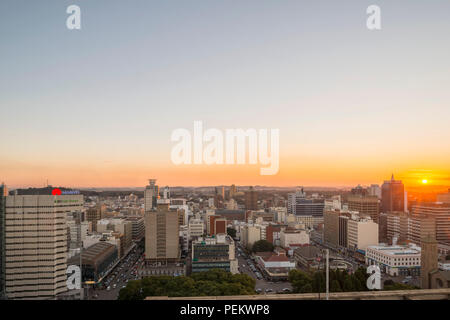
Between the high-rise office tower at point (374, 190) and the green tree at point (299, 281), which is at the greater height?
the high-rise office tower at point (374, 190)

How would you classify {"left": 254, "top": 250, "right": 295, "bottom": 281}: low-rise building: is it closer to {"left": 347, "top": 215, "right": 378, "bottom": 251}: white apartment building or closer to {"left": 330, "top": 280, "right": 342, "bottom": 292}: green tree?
{"left": 330, "top": 280, "right": 342, "bottom": 292}: green tree

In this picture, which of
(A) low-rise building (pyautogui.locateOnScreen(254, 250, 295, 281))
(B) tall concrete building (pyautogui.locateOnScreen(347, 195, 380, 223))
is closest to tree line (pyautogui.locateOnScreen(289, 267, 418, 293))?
(A) low-rise building (pyautogui.locateOnScreen(254, 250, 295, 281))

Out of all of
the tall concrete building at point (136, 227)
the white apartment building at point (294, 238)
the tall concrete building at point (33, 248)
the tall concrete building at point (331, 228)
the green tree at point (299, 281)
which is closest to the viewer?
the green tree at point (299, 281)

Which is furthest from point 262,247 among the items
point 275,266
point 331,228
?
point 331,228

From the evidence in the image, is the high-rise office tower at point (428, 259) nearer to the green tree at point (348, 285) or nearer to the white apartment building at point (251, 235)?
the green tree at point (348, 285)

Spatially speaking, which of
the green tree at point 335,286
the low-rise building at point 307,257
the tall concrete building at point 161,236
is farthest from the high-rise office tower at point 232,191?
the green tree at point 335,286
